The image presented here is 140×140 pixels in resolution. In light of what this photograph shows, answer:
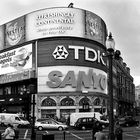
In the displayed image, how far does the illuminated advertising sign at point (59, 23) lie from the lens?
88.4m

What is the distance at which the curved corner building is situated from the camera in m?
87.1

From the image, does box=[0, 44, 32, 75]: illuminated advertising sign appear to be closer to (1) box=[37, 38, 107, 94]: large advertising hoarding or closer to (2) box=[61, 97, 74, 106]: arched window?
(1) box=[37, 38, 107, 94]: large advertising hoarding

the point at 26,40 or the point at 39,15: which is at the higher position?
the point at 39,15

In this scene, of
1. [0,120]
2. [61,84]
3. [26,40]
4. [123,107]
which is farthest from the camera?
[123,107]

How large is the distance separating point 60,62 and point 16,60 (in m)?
13.8

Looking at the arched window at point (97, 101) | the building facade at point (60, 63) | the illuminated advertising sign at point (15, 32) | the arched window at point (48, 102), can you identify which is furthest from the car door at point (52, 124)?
the illuminated advertising sign at point (15, 32)

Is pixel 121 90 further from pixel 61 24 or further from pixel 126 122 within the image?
pixel 126 122

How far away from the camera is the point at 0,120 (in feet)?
197

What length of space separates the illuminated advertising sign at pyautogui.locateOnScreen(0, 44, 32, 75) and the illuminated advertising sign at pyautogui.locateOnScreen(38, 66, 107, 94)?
5068 millimetres

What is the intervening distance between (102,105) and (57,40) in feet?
65.3

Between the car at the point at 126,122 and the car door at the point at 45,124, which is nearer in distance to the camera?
the car door at the point at 45,124

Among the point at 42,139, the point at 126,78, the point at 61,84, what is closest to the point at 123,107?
the point at 126,78

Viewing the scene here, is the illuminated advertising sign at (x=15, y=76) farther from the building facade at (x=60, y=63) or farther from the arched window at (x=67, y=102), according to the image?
the arched window at (x=67, y=102)

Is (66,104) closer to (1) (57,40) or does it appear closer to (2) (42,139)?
(1) (57,40)
